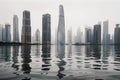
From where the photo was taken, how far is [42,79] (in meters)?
24.0

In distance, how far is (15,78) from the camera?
24.9 meters

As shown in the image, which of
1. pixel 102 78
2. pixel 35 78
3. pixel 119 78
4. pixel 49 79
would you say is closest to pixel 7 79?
pixel 35 78

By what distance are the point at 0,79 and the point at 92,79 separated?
10.6 m

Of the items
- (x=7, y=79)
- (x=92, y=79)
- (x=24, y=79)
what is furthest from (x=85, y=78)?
(x=7, y=79)

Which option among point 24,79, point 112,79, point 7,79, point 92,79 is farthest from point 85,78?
point 7,79

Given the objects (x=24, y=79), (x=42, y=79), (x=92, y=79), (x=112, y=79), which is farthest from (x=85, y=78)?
(x=24, y=79)

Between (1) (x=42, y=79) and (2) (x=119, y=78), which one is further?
(2) (x=119, y=78)

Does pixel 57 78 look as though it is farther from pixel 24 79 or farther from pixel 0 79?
pixel 0 79

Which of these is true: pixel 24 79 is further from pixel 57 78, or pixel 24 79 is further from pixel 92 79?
pixel 92 79

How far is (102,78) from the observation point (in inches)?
1002

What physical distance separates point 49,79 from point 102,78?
6.42m

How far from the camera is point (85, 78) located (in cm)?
2517

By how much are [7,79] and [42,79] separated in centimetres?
410

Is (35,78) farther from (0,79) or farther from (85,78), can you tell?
(85,78)
